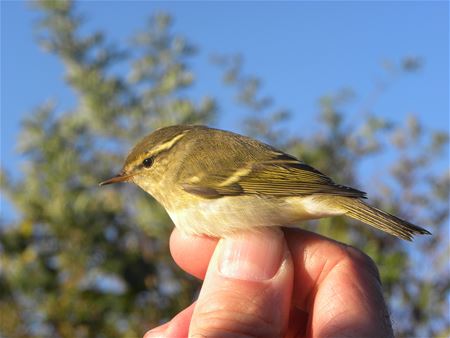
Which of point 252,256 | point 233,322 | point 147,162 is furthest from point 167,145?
point 233,322

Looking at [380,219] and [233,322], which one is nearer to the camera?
[233,322]

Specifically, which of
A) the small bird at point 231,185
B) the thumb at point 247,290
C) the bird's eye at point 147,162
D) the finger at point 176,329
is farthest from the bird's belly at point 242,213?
the bird's eye at point 147,162

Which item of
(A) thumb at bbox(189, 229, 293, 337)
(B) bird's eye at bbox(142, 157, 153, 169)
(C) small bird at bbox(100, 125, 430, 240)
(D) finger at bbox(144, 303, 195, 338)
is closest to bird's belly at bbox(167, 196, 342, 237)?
(C) small bird at bbox(100, 125, 430, 240)

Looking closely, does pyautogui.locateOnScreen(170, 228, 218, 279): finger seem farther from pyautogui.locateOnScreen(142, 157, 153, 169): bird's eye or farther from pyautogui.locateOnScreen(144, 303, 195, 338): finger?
pyautogui.locateOnScreen(142, 157, 153, 169): bird's eye

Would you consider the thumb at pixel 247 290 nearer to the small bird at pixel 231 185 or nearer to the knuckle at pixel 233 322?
the knuckle at pixel 233 322

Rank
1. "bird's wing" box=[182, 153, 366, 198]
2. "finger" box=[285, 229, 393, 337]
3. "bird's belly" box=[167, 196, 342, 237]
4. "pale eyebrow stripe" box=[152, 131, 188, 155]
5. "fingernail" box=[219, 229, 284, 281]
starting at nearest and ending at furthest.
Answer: "finger" box=[285, 229, 393, 337] → "fingernail" box=[219, 229, 284, 281] → "bird's belly" box=[167, 196, 342, 237] → "bird's wing" box=[182, 153, 366, 198] → "pale eyebrow stripe" box=[152, 131, 188, 155]

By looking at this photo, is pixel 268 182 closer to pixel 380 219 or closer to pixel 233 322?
pixel 380 219

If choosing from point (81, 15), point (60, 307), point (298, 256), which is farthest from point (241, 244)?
point (81, 15)
